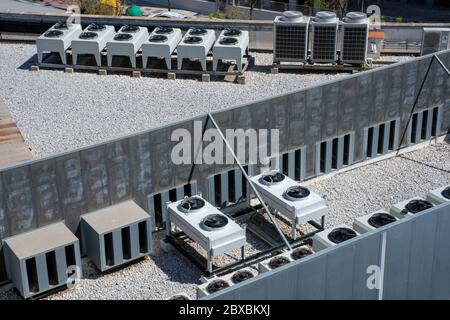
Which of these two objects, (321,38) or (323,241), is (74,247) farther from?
(321,38)

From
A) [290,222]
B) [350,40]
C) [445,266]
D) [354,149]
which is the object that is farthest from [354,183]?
[350,40]

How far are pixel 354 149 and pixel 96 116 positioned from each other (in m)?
7.36

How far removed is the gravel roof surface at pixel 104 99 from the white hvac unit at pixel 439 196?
7.71 m

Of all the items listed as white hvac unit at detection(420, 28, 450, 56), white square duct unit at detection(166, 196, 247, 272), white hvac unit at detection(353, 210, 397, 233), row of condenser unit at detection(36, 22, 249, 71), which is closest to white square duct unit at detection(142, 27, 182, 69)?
row of condenser unit at detection(36, 22, 249, 71)

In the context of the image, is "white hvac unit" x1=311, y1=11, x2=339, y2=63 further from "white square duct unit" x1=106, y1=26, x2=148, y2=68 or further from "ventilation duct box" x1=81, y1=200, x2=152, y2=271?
"ventilation duct box" x1=81, y1=200, x2=152, y2=271

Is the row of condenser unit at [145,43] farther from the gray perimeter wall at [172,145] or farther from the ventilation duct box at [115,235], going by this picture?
the ventilation duct box at [115,235]

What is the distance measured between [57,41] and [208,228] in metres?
12.1

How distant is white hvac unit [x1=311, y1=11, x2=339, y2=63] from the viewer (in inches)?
973

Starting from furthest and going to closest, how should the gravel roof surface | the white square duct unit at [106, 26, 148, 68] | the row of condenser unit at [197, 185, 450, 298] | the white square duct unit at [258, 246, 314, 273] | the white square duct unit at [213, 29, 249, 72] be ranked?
the white square duct unit at [106, 26, 148, 68], the white square duct unit at [213, 29, 249, 72], the gravel roof surface, the white square duct unit at [258, 246, 314, 273], the row of condenser unit at [197, 185, 450, 298]

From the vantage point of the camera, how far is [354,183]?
761 inches

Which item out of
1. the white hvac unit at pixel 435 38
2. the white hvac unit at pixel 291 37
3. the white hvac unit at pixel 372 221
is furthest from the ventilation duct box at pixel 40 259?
the white hvac unit at pixel 435 38

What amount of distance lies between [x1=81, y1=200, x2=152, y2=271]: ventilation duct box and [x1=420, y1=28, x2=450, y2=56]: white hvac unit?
540 inches

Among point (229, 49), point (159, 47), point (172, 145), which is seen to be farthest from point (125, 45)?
point (172, 145)

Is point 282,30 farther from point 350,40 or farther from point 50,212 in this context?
point 50,212
